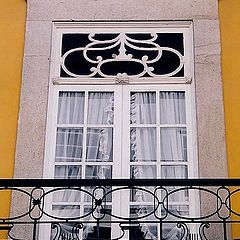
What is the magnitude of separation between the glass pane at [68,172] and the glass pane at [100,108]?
1.66 ft

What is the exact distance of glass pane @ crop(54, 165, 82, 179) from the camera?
6.01 meters

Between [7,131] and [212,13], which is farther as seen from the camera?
[212,13]

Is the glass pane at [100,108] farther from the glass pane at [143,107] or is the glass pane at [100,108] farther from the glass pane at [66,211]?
the glass pane at [66,211]

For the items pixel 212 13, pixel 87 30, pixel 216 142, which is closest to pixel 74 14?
pixel 87 30

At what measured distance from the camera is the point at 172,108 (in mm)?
6250

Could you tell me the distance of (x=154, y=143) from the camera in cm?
612

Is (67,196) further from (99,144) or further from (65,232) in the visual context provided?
(99,144)

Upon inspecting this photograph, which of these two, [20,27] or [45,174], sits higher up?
[20,27]

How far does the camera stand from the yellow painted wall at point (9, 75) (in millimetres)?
5992

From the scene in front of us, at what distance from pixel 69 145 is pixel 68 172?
28cm

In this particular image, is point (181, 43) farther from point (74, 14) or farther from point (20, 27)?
point (20, 27)

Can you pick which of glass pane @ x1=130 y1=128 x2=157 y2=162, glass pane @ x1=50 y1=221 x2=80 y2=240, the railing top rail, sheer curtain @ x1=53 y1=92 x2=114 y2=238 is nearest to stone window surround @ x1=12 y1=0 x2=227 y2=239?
sheer curtain @ x1=53 y1=92 x2=114 y2=238

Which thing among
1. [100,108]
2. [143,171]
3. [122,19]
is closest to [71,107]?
[100,108]

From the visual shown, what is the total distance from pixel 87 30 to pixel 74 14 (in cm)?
22
